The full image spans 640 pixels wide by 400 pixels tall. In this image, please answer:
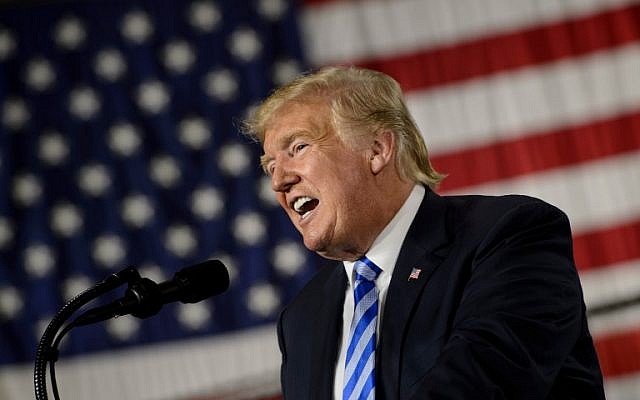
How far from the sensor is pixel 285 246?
5539 millimetres

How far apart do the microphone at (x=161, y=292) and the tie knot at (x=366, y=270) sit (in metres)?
0.42

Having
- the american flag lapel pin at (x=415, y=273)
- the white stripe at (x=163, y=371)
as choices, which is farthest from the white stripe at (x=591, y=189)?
the american flag lapel pin at (x=415, y=273)

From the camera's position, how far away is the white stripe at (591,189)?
5.44 meters

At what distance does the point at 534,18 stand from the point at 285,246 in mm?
1867

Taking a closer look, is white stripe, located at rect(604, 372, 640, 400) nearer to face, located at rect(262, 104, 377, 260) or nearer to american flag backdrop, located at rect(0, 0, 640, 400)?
american flag backdrop, located at rect(0, 0, 640, 400)

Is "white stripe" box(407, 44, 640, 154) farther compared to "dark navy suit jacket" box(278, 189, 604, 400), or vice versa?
"white stripe" box(407, 44, 640, 154)

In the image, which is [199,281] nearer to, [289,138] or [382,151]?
[289,138]

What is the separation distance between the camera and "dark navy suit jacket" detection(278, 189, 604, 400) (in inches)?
69.7

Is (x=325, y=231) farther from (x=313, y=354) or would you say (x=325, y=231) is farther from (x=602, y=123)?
(x=602, y=123)

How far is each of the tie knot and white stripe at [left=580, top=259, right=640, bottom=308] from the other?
3.33 m

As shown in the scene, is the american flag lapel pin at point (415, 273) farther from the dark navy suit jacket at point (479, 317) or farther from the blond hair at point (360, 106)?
the blond hair at point (360, 106)

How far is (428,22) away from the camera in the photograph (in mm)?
5602

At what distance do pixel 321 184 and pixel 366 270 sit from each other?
0.23m

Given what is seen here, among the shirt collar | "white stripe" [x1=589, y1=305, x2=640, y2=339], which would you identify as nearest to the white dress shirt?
the shirt collar
